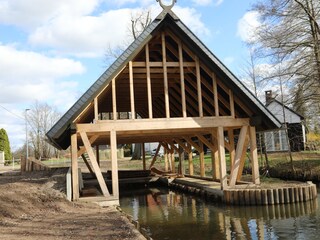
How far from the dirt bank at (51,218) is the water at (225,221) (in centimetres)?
167

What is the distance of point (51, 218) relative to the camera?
9.37 metres

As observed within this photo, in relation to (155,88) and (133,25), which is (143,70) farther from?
(133,25)

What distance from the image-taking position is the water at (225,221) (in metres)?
9.55

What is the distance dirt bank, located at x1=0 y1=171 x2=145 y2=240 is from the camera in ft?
24.0

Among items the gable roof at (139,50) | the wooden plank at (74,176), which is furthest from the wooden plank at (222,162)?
the wooden plank at (74,176)

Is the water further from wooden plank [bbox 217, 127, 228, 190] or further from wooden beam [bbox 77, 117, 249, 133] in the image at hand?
wooden beam [bbox 77, 117, 249, 133]

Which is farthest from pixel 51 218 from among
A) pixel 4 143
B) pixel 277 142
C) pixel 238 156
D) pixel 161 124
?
pixel 4 143

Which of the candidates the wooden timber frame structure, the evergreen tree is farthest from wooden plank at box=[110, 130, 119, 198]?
the evergreen tree

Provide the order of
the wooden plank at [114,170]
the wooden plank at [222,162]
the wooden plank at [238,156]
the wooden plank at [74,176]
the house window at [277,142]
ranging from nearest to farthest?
the wooden plank at [74,176] → the wooden plank at [114,170] → the wooden plank at [222,162] → the wooden plank at [238,156] → the house window at [277,142]

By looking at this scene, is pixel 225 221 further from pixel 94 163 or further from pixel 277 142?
pixel 277 142

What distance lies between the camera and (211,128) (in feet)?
49.5

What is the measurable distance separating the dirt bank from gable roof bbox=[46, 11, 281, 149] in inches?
84.0

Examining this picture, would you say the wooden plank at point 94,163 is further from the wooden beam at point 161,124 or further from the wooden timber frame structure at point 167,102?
the wooden beam at point 161,124

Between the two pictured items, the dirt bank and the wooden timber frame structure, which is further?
the wooden timber frame structure
